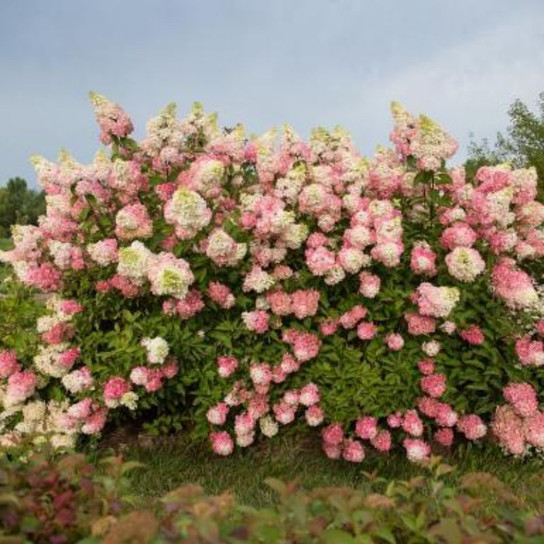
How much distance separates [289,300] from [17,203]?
235 feet

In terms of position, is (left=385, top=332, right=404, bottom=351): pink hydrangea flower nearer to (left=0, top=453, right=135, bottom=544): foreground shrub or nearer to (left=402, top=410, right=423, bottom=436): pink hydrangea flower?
(left=402, top=410, right=423, bottom=436): pink hydrangea flower

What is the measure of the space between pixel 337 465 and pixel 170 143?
272 centimetres

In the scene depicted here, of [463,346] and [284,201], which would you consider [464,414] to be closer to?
[463,346]

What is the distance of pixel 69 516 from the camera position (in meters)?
2.55

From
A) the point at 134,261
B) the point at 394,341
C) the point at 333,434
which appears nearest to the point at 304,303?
the point at 394,341

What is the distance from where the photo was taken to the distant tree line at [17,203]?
70312 millimetres

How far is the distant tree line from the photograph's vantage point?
70.3 m

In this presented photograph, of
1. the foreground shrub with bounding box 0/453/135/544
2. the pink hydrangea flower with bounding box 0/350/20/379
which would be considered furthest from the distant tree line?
the foreground shrub with bounding box 0/453/135/544

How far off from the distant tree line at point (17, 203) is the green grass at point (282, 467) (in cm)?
6566

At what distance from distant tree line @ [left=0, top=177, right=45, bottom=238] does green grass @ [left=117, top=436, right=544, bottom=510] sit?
215ft

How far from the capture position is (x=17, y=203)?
240ft

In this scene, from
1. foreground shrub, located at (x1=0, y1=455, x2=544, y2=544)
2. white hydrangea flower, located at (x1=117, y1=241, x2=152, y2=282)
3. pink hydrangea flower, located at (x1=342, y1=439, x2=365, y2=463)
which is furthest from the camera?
pink hydrangea flower, located at (x1=342, y1=439, x2=365, y2=463)

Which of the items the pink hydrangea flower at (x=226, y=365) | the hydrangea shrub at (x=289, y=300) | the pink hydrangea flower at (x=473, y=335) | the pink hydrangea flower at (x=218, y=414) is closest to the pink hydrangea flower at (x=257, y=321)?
the hydrangea shrub at (x=289, y=300)

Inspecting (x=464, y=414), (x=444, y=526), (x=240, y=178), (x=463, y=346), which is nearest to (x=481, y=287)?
(x=463, y=346)
